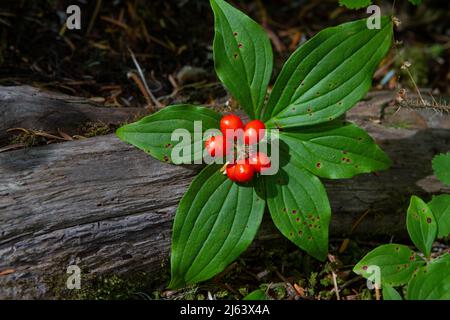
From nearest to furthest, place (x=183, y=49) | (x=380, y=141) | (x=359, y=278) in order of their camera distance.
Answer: (x=359, y=278) < (x=380, y=141) < (x=183, y=49)

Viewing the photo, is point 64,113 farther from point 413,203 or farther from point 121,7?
point 413,203

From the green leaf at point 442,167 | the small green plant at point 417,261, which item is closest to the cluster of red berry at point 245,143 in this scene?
the small green plant at point 417,261

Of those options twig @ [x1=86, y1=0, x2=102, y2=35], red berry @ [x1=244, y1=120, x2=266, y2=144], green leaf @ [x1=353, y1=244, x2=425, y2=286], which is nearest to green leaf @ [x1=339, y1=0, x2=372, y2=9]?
red berry @ [x1=244, y1=120, x2=266, y2=144]

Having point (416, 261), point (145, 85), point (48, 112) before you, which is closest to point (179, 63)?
point (145, 85)

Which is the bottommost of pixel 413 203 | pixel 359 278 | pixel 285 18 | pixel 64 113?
pixel 359 278

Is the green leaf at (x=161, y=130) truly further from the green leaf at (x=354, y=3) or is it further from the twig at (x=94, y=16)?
the twig at (x=94, y=16)

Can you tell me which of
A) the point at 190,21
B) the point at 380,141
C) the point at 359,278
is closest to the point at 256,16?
the point at 190,21

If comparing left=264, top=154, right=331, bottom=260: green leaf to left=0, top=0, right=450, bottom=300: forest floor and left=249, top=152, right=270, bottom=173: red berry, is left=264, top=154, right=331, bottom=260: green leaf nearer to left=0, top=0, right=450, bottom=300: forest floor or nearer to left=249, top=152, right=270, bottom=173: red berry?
left=249, top=152, right=270, bottom=173: red berry
